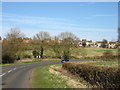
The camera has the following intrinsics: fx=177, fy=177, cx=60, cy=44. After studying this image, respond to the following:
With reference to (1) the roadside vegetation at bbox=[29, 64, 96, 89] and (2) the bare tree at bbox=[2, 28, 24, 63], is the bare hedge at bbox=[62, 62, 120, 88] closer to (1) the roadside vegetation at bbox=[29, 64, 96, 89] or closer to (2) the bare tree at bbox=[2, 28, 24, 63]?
(1) the roadside vegetation at bbox=[29, 64, 96, 89]

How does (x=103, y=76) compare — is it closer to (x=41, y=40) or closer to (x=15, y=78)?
(x=15, y=78)

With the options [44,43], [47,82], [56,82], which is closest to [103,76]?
[56,82]

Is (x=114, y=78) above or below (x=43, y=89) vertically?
above

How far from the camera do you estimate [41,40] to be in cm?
6650

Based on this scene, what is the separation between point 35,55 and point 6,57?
16.8m

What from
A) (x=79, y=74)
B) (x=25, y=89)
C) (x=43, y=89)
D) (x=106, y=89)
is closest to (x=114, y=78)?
(x=106, y=89)

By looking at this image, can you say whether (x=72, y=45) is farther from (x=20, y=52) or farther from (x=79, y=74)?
(x=79, y=74)

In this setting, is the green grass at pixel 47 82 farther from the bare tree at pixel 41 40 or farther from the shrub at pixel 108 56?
the bare tree at pixel 41 40

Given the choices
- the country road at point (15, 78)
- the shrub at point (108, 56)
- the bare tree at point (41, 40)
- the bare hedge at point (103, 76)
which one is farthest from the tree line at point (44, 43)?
the bare hedge at point (103, 76)

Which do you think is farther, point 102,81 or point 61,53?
point 61,53

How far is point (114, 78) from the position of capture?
36.0ft

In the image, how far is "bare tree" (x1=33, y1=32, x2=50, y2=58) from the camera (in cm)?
6487

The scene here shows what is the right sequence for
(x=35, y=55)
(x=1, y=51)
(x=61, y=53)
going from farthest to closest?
1. (x=61, y=53)
2. (x=35, y=55)
3. (x=1, y=51)

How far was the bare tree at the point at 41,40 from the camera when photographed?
2554 inches
